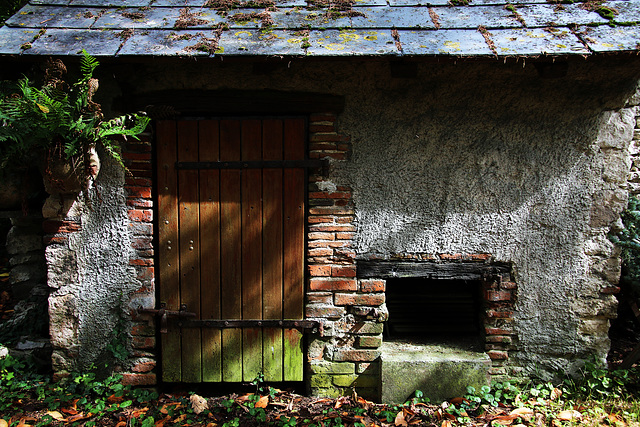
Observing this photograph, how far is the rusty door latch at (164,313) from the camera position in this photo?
312 cm

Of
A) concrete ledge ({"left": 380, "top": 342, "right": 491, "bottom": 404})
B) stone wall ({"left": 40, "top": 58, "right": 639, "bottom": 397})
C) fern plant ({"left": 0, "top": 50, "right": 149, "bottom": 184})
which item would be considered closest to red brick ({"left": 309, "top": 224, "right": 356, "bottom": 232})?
stone wall ({"left": 40, "top": 58, "right": 639, "bottom": 397})

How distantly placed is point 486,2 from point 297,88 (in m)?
1.54

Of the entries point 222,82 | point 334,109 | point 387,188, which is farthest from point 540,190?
point 222,82

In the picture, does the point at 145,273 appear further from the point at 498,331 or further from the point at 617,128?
the point at 617,128

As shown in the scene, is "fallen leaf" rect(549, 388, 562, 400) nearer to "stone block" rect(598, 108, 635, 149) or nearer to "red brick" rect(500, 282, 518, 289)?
"red brick" rect(500, 282, 518, 289)

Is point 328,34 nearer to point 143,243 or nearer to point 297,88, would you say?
point 297,88

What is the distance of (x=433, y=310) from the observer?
11.5ft

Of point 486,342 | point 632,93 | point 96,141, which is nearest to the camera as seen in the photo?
point 96,141

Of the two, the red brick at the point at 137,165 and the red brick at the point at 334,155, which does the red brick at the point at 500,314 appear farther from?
the red brick at the point at 137,165

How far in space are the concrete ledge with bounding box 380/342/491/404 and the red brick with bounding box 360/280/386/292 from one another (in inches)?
20.5

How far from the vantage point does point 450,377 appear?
10.2 ft

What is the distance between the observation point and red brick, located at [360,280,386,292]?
10.3 feet

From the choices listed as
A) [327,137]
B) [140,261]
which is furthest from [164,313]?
[327,137]

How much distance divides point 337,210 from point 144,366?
1936 millimetres
